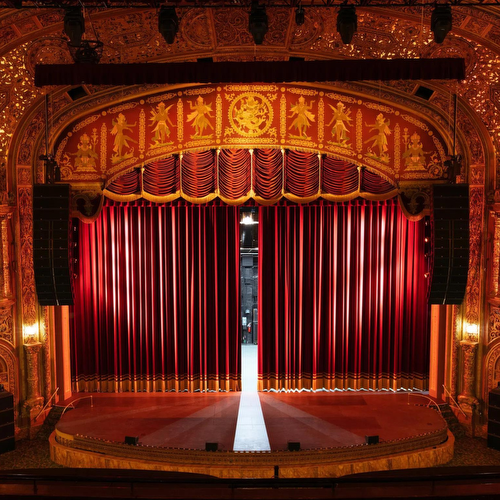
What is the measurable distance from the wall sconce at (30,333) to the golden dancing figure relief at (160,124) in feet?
11.6

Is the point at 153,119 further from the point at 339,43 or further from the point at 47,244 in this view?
the point at 339,43

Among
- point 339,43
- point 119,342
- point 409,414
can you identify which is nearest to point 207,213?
point 119,342

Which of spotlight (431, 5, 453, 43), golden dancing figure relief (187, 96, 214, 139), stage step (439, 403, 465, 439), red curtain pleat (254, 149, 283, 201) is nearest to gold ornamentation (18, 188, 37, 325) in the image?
golden dancing figure relief (187, 96, 214, 139)

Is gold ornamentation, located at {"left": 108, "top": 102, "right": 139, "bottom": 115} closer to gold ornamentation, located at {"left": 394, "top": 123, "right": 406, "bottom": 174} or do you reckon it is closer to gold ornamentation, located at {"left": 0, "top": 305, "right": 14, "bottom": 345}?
gold ornamentation, located at {"left": 0, "top": 305, "right": 14, "bottom": 345}

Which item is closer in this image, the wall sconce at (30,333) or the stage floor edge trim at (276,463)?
the stage floor edge trim at (276,463)

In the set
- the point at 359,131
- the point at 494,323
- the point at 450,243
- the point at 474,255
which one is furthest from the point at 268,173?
the point at 494,323

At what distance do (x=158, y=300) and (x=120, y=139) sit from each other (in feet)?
9.77

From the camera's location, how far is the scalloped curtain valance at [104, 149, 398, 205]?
9.40 meters

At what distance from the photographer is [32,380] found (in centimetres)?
918

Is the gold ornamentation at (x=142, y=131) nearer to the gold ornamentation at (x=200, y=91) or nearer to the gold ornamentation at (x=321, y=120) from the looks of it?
the gold ornamentation at (x=200, y=91)

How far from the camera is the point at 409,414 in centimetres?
894

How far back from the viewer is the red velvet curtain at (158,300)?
33.3 feet

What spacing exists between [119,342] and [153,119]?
4.02 metres

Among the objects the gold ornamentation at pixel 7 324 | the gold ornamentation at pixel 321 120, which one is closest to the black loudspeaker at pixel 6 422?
the gold ornamentation at pixel 7 324
